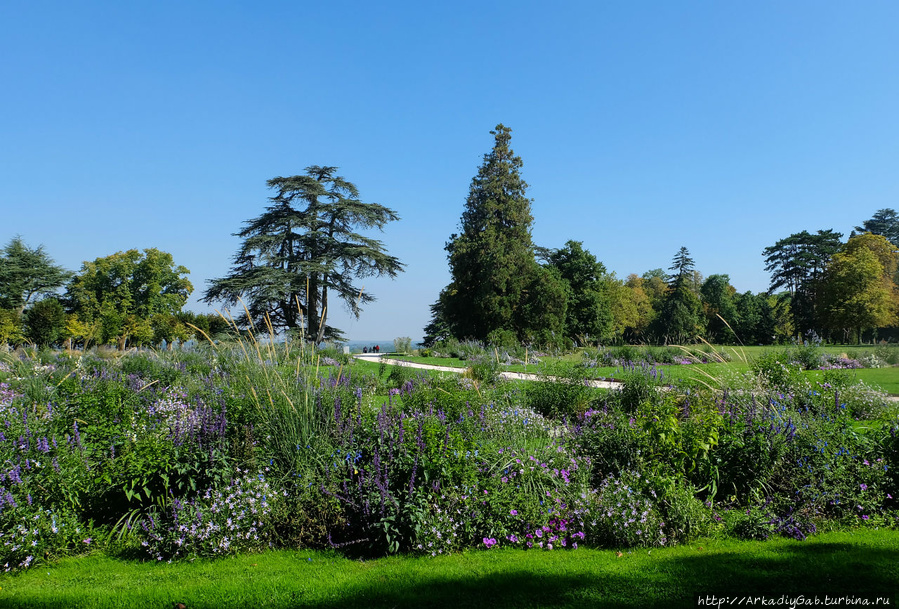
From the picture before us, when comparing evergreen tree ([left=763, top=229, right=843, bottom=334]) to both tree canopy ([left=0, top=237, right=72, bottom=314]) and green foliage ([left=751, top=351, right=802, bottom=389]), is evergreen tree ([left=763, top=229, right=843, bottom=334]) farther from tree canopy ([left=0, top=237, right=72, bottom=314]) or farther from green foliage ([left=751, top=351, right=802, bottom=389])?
tree canopy ([left=0, top=237, right=72, bottom=314])

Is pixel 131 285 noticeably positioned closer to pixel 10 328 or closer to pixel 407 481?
pixel 10 328

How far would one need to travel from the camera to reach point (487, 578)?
129 inches

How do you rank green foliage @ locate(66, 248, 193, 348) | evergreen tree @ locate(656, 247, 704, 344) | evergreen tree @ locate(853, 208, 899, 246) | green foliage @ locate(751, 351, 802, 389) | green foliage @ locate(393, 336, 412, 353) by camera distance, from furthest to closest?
evergreen tree @ locate(853, 208, 899, 246)
evergreen tree @ locate(656, 247, 704, 344)
green foliage @ locate(66, 248, 193, 348)
green foliage @ locate(393, 336, 412, 353)
green foliage @ locate(751, 351, 802, 389)

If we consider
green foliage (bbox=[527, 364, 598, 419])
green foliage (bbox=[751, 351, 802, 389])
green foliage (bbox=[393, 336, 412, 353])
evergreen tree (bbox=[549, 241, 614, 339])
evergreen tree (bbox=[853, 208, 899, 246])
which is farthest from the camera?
evergreen tree (bbox=[853, 208, 899, 246])

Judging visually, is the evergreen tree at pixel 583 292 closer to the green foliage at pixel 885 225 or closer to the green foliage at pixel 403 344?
the green foliage at pixel 403 344

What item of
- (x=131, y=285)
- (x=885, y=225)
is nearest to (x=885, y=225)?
(x=885, y=225)

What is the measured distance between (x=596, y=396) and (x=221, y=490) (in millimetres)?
5616

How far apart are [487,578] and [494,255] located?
25040 millimetres

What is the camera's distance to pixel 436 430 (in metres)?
4.07

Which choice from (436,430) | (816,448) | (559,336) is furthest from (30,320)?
(816,448)

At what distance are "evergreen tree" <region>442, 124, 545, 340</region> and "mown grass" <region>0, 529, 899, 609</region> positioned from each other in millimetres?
24016

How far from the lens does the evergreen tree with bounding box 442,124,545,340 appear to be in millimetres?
28000

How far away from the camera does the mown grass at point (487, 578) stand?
9.90 ft

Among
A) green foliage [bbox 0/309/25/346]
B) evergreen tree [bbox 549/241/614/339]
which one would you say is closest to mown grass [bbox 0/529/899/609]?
evergreen tree [bbox 549/241/614/339]
